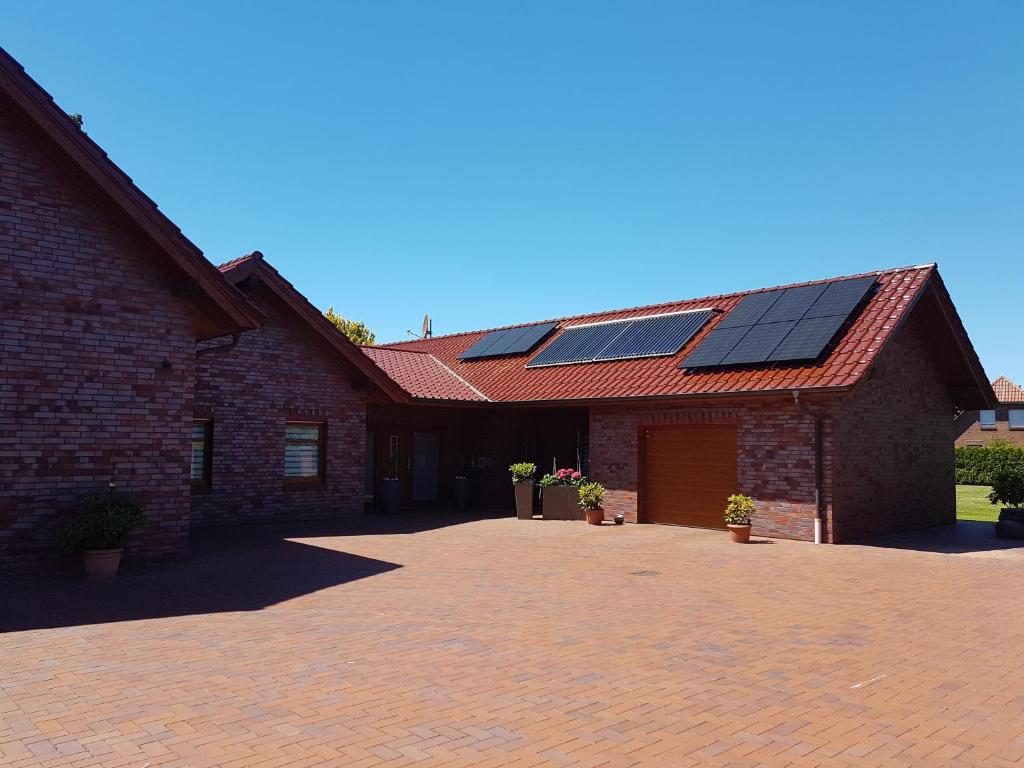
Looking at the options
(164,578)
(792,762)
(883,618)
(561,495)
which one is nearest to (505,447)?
(561,495)

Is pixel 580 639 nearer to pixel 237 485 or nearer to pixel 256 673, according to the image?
pixel 256 673

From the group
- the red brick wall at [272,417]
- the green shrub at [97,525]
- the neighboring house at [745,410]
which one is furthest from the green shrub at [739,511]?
the green shrub at [97,525]

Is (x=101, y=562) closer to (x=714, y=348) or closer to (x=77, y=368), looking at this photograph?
(x=77, y=368)

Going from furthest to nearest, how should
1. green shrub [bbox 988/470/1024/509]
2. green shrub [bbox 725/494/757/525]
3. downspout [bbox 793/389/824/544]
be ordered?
green shrub [bbox 988/470/1024/509]
green shrub [bbox 725/494/757/525]
downspout [bbox 793/389/824/544]

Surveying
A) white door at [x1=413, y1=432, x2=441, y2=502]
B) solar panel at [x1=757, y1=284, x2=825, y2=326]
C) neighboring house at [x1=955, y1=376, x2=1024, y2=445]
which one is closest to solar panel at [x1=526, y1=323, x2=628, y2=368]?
white door at [x1=413, y1=432, x2=441, y2=502]

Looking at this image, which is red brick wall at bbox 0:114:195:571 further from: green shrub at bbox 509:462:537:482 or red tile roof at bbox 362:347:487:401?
green shrub at bbox 509:462:537:482

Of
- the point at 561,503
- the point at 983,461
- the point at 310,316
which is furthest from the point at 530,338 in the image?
the point at 983,461

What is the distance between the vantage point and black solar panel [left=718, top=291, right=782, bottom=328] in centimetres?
1745

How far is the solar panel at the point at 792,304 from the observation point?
16594mm

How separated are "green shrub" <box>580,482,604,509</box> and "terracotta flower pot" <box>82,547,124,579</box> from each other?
32.8ft

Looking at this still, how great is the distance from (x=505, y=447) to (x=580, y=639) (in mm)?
13936

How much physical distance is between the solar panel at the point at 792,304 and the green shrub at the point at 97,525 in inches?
513

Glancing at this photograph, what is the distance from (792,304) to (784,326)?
120 centimetres

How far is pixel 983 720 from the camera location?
5.13 meters
